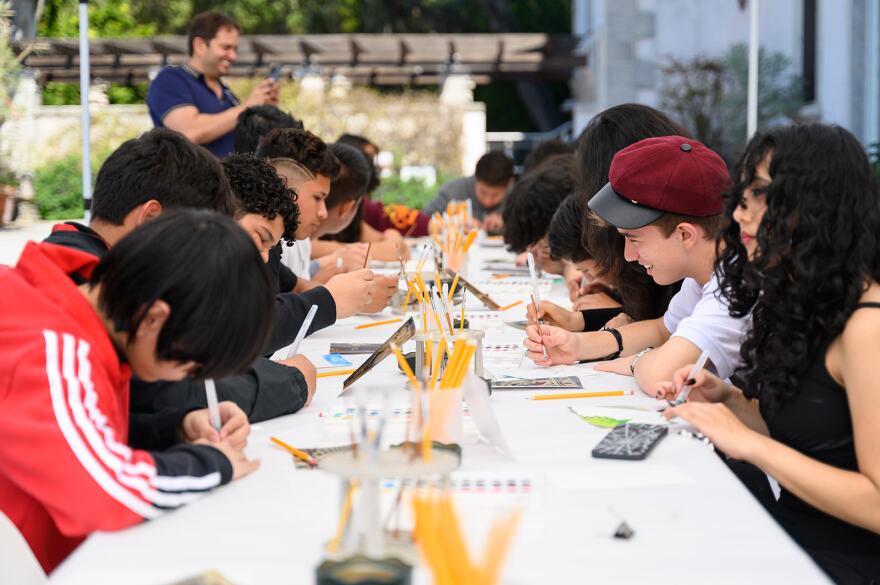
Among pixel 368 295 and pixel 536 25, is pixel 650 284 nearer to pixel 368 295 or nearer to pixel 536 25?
pixel 368 295

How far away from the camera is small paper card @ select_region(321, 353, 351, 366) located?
266 centimetres

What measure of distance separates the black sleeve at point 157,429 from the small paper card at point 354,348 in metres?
1.03

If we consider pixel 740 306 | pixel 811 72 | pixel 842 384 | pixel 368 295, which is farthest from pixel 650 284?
pixel 811 72

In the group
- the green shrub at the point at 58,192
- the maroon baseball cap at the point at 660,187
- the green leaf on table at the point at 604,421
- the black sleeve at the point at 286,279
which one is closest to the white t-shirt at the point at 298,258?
the black sleeve at the point at 286,279

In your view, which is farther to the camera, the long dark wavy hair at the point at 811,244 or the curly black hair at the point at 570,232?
the curly black hair at the point at 570,232

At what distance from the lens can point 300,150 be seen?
3.68m

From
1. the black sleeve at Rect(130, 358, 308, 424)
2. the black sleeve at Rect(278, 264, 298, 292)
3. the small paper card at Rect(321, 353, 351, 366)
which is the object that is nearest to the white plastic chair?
the black sleeve at Rect(130, 358, 308, 424)

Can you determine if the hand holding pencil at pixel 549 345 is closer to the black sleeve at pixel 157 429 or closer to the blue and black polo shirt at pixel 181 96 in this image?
the black sleeve at pixel 157 429

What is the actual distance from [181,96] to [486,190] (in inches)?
107

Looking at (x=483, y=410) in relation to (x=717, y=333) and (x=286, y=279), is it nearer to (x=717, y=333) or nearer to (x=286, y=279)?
(x=717, y=333)

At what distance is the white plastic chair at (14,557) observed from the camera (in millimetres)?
1547

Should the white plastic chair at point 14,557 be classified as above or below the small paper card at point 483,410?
below

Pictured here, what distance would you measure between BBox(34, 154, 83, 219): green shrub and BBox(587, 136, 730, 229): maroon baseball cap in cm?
1112

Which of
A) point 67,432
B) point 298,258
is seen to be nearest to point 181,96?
point 298,258
